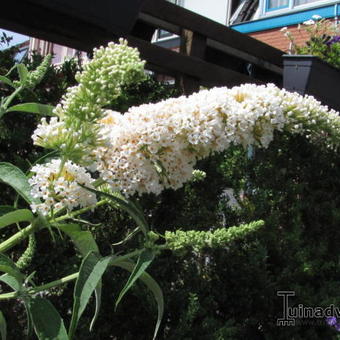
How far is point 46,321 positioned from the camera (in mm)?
871

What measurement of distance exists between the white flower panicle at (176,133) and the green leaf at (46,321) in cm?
25

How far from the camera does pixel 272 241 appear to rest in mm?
2225

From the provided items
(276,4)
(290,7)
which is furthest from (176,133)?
(276,4)

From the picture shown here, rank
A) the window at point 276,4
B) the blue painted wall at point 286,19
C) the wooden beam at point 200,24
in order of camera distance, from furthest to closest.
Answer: the window at point 276,4 → the blue painted wall at point 286,19 → the wooden beam at point 200,24

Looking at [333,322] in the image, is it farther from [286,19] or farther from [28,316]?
[286,19]

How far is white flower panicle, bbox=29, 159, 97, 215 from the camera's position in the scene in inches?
33.2

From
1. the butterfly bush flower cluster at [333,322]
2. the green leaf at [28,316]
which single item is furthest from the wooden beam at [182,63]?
the green leaf at [28,316]

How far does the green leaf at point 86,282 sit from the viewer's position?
80 cm

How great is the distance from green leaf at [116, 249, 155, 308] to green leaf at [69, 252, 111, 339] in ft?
0.15

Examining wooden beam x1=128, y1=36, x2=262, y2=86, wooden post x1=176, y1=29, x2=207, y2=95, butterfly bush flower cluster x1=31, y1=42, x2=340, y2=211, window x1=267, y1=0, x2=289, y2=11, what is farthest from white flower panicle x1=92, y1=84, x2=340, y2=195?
window x1=267, y1=0, x2=289, y2=11

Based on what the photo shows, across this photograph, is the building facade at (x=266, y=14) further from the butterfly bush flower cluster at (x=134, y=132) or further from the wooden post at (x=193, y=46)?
the butterfly bush flower cluster at (x=134, y=132)

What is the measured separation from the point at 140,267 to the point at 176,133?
0.84 feet

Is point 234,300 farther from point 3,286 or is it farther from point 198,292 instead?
point 3,286

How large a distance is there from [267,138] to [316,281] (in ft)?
4.78
